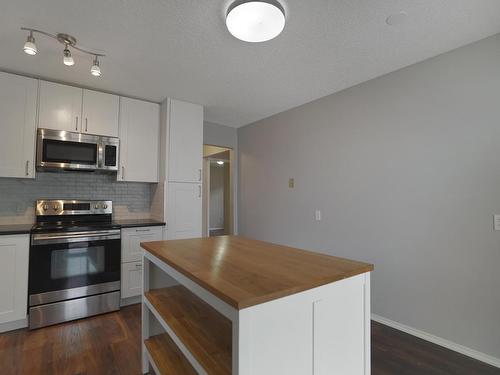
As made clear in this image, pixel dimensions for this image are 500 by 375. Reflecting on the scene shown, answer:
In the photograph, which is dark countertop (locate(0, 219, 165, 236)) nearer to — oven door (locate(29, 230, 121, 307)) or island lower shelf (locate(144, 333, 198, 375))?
oven door (locate(29, 230, 121, 307))

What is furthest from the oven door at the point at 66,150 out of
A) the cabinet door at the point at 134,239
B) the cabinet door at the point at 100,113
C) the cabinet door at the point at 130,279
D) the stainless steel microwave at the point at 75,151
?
the cabinet door at the point at 130,279

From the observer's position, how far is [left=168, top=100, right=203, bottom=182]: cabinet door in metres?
3.23

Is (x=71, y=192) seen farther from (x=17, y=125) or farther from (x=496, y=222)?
(x=496, y=222)

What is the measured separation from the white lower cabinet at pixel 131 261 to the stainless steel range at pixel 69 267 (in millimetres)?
76

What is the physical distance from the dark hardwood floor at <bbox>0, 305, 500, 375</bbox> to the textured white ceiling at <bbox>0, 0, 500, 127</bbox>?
2456mm

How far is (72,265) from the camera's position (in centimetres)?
254

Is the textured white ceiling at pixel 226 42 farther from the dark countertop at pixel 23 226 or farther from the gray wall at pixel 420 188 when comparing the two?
the dark countertop at pixel 23 226

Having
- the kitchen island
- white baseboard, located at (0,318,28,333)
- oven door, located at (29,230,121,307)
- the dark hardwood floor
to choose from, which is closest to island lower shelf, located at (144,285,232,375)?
the kitchen island

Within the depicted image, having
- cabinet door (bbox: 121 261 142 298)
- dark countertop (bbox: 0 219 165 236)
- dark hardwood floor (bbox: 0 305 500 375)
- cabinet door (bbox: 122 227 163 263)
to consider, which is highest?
dark countertop (bbox: 0 219 165 236)

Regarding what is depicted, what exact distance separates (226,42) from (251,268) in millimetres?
1794

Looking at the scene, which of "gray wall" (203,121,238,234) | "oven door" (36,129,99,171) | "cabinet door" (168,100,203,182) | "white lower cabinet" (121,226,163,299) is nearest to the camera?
"oven door" (36,129,99,171)

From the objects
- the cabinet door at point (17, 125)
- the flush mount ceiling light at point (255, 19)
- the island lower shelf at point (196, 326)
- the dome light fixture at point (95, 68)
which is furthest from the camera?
the cabinet door at point (17, 125)

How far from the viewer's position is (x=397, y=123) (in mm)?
2457

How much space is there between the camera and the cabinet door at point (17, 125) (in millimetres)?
2496
